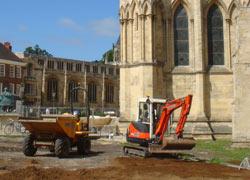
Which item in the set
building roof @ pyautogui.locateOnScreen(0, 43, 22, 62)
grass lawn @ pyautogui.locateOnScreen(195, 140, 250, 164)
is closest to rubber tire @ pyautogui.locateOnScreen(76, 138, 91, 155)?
grass lawn @ pyautogui.locateOnScreen(195, 140, 250, 164)

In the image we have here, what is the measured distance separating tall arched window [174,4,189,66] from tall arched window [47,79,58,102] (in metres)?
55.8

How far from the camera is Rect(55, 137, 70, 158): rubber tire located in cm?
1538

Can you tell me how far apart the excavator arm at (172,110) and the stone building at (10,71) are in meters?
53.2

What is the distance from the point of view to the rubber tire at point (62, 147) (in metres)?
15.4

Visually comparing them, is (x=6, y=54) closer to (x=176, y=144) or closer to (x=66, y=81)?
(x=66, y=81)

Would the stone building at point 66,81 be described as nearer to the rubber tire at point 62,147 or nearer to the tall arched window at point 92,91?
the tall arched window at point 92,91

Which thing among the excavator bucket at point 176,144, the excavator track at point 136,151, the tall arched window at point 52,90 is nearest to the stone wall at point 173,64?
the excavator track at point 136,151

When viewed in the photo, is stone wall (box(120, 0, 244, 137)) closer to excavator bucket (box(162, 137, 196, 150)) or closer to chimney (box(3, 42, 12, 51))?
excavator bucket (box(162, 137, 196, 150))

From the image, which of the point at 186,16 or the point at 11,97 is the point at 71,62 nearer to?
the point at 11,97

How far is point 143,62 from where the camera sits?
23.7 metres

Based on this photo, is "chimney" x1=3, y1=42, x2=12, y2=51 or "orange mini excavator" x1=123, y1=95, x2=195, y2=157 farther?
"chimney" x1=3, y1=42, x2=12, y2=51

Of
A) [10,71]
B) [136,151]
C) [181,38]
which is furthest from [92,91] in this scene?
[136,151]

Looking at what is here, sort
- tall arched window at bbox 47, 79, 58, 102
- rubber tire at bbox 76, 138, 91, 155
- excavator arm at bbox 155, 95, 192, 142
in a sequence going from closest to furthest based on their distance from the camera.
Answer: excavator arm at bbox 155, 95, 192, 142 → rubber tire at bbox 76, 138, 91, 155 → tall arched window at bbox 47, 79, 58, 102

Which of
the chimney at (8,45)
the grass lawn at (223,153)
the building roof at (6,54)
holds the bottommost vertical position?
the grass lawn at (223,153)
